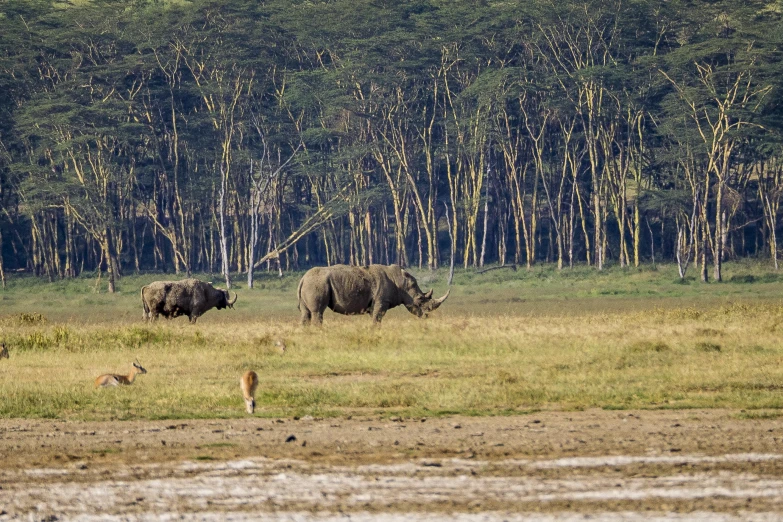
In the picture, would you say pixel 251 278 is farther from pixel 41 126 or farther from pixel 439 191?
pixel 439 191

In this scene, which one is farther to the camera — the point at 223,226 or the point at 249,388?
the point at 223,226

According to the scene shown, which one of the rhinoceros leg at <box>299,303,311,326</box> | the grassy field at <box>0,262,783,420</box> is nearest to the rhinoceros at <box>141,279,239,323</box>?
the grassy field at <box>0,262,783,420</box>

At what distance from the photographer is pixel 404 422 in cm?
1283

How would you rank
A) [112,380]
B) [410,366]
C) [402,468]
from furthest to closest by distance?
[410,366] < [112,380] < [402,468]

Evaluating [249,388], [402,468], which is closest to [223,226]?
[249,388]

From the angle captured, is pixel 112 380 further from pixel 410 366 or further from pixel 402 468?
pixel 402 468

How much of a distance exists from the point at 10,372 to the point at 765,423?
9777 mm

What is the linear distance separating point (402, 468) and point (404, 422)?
8.13ft

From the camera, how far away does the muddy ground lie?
9.01 m

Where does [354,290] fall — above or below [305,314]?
above

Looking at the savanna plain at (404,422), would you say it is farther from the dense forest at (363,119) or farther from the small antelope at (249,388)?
the dense forest at (363,119)

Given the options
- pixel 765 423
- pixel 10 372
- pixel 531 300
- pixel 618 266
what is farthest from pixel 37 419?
pixel 618 266

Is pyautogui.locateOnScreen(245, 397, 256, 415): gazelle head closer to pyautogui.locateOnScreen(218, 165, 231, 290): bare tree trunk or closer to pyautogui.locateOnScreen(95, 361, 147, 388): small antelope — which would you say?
pyautogui.locateOnScreen(95, 361, 147, 388): small antelope

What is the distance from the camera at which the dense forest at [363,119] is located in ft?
171
